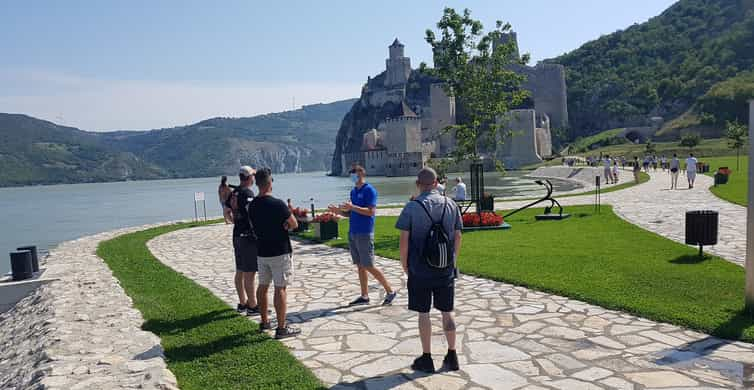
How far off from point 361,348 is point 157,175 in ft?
684

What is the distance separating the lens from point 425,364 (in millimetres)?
4957

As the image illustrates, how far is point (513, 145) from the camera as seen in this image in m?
88.9

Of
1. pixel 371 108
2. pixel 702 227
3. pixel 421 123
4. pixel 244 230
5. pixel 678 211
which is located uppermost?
pixel 371 108

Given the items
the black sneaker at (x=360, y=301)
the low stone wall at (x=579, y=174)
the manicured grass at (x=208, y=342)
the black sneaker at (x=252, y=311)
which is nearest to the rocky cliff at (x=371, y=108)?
the low stone wall at (x=579, y=174)

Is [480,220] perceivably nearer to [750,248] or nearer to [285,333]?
[750,248]

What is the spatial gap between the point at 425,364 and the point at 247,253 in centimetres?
305

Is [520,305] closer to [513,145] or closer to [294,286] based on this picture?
[294,286]

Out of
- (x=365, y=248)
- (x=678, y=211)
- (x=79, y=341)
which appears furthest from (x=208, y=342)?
(x=678, y=211)

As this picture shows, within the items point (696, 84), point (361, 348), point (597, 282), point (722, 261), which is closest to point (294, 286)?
point (361, 348)

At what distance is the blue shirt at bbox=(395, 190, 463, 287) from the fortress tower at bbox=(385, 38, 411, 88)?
5869 inches

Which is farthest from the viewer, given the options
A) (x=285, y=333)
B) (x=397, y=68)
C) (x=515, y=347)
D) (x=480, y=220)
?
(x=397, y=68)

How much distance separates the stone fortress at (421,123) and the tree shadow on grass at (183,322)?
223 ft

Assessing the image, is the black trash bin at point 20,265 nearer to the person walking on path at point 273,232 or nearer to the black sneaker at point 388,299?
the person walking on path at point 273,232

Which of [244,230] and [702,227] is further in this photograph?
[702,227]
